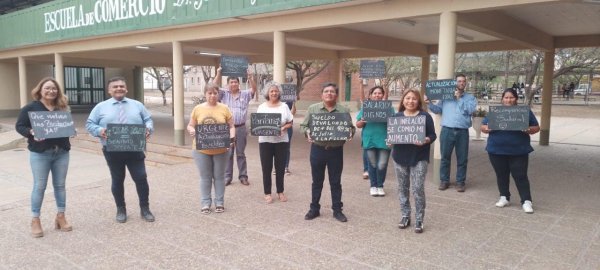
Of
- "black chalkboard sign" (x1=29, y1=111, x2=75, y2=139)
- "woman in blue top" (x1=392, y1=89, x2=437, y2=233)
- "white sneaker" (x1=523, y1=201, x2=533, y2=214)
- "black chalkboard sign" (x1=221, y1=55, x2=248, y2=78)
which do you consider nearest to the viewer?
"black chalkboard sign" (x1=29, y1=111, x2=75, y2=139)

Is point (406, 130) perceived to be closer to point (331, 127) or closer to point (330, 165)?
point (331, 127)

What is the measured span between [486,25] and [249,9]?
4.28 metres

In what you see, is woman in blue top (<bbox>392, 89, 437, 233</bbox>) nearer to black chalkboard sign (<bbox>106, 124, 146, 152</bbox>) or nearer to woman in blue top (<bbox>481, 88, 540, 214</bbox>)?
woman in blue top (<bbox>481, 88, 540, 214</bbox>)

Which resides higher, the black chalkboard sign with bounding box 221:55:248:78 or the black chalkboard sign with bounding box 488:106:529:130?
the black chalkboard sign with bounding box 221:55:248:78

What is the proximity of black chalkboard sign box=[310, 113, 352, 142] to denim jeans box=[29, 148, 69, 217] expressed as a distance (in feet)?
8.80

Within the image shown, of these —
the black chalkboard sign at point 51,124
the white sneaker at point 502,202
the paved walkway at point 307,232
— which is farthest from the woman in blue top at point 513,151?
the black chalkboard sign at point 51,124

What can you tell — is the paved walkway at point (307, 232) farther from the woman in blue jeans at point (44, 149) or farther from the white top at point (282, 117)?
the white top at point (282, 117)

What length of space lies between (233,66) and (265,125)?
2.73m

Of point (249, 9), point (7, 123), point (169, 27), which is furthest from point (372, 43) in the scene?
point (7, 123)

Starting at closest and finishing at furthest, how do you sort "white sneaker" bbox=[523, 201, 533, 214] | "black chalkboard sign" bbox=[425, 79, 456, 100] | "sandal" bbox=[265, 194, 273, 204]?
"white sneaker" bbox=[523, 201, 533, 214] < "sandal" bbox=[265, 194, 273, 204] < "black chalkboard sign" bbox=[425, 79, 456, 100]

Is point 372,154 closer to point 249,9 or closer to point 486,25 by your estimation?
point 486,25

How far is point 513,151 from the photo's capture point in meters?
5.48

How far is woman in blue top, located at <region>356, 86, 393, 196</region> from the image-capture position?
20.2 ft

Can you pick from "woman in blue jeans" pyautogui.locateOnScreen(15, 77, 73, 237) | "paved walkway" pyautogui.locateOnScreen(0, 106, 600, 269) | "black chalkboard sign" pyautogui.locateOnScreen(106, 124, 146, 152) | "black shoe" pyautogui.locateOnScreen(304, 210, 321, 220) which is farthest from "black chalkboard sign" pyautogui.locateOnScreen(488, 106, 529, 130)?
"woman in blue jeans" pyautogui.locateOnScreen(15, 77, 73, 237)
